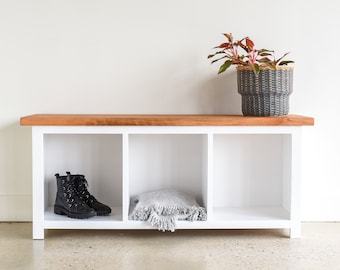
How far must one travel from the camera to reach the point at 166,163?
2.53 metres

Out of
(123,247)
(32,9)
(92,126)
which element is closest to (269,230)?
(123,247)

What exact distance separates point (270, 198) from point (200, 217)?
0.52 m

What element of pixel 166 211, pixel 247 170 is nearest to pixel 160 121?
pixel 166 211

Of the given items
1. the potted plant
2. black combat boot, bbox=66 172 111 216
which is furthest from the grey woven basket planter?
black combat boot, bbox=66 172 111 216

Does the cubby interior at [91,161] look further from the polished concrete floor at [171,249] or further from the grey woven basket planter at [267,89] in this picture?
the grey woven basket planter at [267,89]

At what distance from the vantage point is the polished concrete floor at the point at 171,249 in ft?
6.20

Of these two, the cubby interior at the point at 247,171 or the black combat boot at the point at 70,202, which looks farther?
the cubby interior at the point at 247,171

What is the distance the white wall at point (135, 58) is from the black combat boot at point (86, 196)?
36 cm

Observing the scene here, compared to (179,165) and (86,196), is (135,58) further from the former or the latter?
(86,196)

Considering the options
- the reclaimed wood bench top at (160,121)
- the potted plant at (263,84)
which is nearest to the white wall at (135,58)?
the potted plant at (263,84)

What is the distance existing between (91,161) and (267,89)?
959 millimetres

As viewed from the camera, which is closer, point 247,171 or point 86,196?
Answer: point 86,196

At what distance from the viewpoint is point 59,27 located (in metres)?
2.48

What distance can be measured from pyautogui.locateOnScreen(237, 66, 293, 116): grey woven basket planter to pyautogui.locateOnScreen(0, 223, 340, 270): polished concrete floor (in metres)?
0.59
